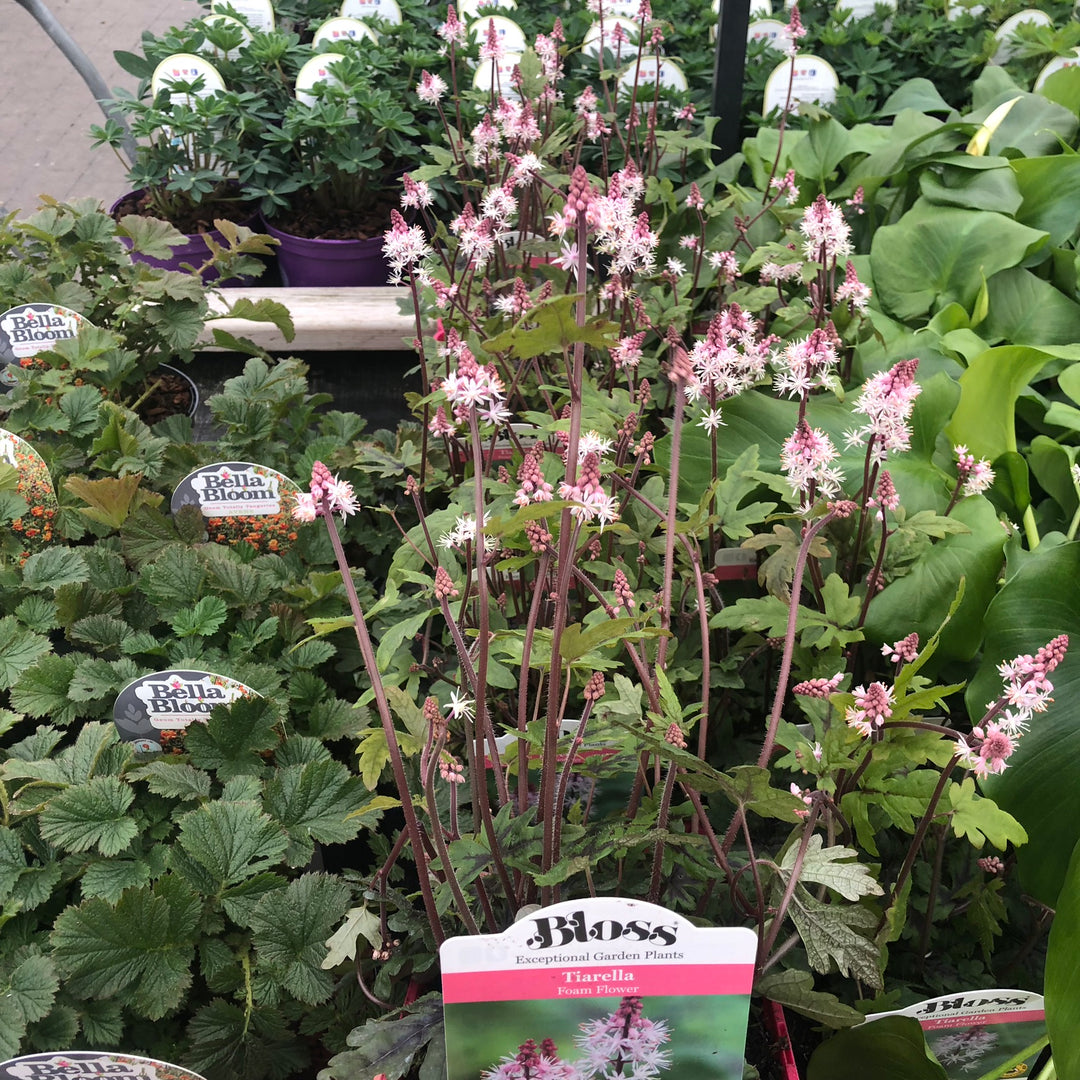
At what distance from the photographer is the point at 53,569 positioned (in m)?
1.29

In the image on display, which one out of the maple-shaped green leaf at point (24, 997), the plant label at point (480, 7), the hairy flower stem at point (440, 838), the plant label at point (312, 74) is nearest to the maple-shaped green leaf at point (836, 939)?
the hairy flower stem at point (440, 838)

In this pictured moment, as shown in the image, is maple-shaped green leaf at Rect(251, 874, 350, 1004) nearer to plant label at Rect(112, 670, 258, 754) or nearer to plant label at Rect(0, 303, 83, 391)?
plant label at Rect(112, 670, 258, 754)

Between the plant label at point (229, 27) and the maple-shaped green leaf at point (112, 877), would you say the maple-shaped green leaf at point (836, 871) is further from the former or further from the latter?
the plant label at point (229, 27)

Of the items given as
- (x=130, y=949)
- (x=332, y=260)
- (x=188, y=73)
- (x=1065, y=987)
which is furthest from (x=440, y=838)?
(x=188, y=73)

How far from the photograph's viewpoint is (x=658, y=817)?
78 centimetres

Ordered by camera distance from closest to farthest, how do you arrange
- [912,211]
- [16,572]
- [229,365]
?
Answer: 1. [16,572]
2. [912,211]
3. [229,365]

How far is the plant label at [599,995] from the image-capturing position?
67cm

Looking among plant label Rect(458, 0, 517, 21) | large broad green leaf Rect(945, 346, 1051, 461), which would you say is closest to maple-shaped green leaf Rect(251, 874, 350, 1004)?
large broad green leaf Rect(945, 346, 1051, 461)

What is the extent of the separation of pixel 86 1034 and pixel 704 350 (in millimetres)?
843

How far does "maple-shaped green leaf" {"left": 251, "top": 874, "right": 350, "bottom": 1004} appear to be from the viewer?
87 cm

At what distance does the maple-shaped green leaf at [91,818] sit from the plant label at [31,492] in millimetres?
536

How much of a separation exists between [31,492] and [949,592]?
1.21m

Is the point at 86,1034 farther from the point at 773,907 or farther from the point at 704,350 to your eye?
the point at 704,350

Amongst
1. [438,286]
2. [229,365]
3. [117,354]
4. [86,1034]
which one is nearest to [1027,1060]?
[86,1034]
